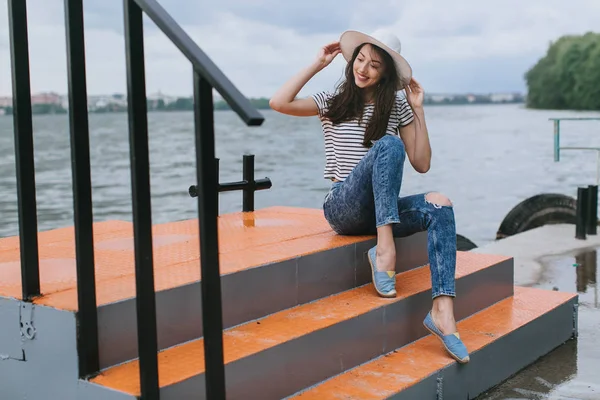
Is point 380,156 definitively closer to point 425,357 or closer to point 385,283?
point 385,283

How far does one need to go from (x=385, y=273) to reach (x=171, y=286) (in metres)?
1.02

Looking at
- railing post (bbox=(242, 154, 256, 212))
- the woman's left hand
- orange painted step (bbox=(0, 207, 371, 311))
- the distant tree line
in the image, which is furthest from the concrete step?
the distant tree line

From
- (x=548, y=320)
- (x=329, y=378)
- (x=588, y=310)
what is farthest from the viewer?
(x=588, y=310)

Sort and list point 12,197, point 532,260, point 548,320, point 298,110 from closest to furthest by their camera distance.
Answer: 1. point 298,110
2. point 548,320
3. point 532,260
4. point 12,197

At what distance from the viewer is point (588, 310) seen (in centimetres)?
479

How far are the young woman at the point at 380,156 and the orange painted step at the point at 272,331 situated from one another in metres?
0.16

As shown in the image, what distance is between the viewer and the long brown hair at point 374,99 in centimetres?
355

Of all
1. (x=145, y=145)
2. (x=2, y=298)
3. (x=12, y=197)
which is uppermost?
(x=145, y=145)

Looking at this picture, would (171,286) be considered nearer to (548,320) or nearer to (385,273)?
(385,273)

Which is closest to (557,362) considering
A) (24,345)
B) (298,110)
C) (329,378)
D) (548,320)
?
(548,320)

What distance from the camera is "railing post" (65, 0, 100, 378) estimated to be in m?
2.22

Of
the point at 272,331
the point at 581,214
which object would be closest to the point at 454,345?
the point at 272,331

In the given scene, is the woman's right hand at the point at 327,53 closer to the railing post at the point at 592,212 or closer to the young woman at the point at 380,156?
the young woman at the point at 380,156

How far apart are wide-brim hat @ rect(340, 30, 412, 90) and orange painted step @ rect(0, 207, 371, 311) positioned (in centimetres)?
74
